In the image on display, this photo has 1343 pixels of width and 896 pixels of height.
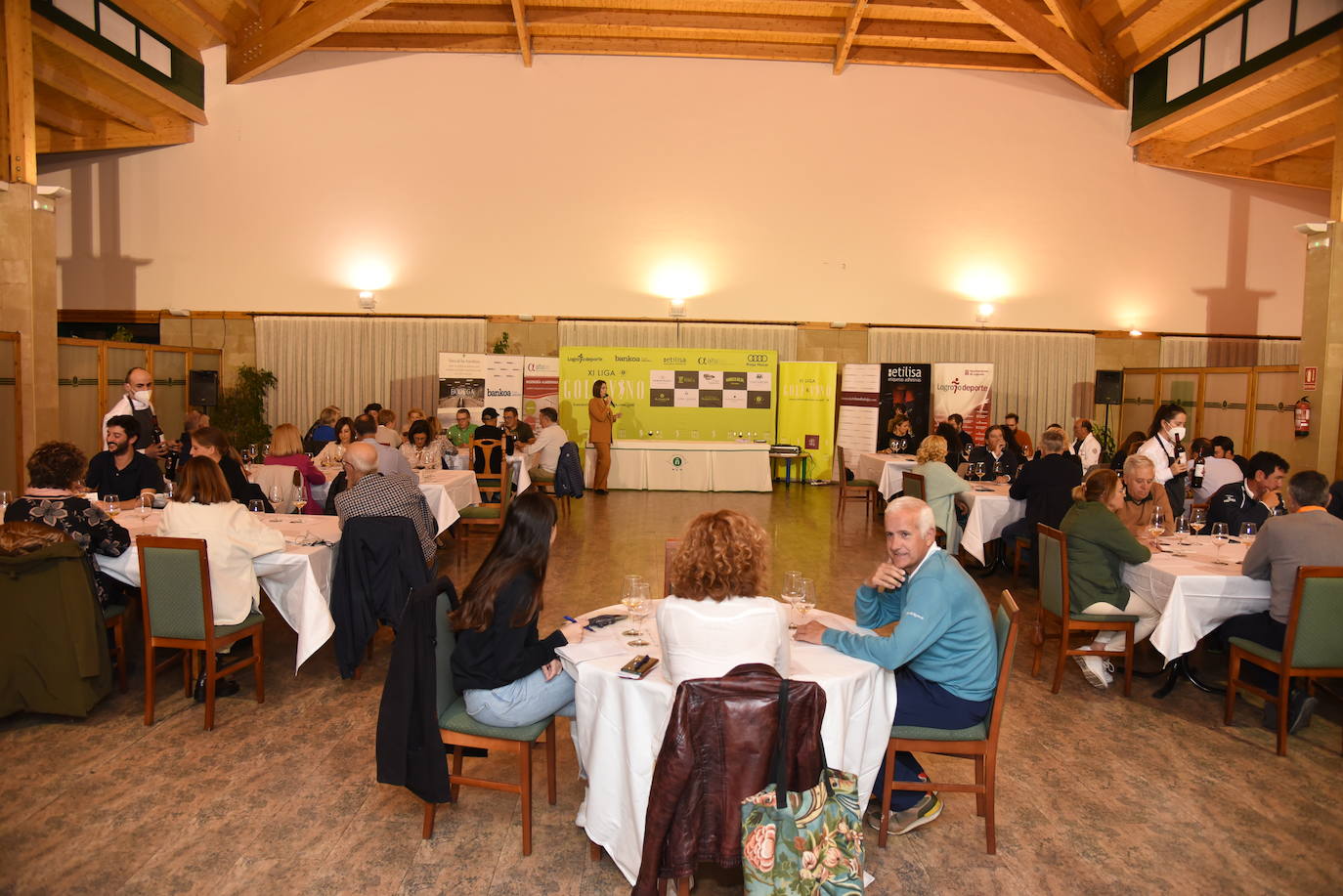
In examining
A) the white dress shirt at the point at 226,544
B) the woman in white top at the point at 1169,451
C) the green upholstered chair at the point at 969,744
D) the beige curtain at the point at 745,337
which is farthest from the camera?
the beige curtain at the point at 745,337

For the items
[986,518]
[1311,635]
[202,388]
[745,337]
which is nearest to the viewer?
[1311,635]

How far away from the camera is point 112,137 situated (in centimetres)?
1244

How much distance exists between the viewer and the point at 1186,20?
11.4 m

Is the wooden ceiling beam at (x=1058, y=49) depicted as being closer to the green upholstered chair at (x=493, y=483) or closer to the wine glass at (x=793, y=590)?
the green upholstered chair at (x=493, y=483)

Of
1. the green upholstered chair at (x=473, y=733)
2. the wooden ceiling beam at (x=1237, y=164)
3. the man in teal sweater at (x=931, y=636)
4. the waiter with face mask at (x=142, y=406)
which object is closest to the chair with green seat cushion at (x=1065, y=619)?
the man in teal sweater at (x=931, y=636)

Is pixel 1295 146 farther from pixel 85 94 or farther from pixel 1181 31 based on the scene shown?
pixel 85 94

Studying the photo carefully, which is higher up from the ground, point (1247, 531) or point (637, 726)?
point (1247, 531)

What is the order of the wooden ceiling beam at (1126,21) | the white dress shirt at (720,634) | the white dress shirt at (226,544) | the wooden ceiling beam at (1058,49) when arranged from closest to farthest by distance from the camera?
the white dress shirt at (720,634), the white dress shirt at (226,544), the wooden ceiling beam at (1058,49), the wooden ceiling beam at (1126,21)

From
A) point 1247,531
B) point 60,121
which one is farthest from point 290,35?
point 1247,531

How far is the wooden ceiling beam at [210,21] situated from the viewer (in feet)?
36.3

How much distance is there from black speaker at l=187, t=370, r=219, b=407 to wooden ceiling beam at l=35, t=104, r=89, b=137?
384 cm

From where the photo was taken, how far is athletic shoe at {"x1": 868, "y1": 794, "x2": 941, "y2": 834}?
299 cm

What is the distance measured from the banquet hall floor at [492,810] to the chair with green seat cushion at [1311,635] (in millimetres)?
347

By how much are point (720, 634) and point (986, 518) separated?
504cm
